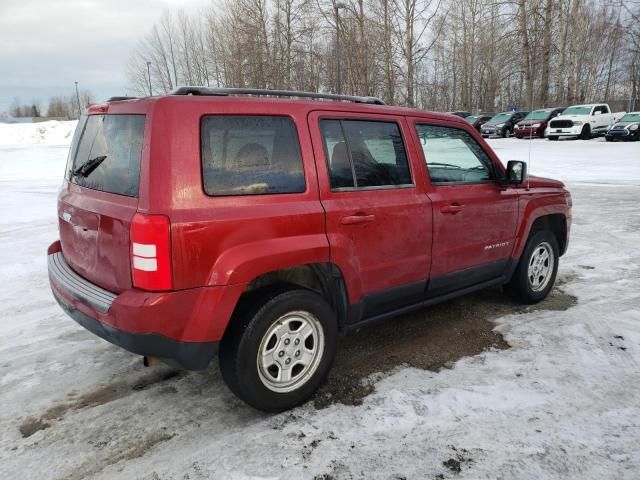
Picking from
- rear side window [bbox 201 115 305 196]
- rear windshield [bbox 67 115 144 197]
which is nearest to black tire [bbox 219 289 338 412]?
rear side window [bbox 201 115 305 196]

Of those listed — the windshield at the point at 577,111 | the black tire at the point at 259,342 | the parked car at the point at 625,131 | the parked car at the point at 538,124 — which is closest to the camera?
the black tire at the point at 259,342

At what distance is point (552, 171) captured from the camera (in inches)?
627

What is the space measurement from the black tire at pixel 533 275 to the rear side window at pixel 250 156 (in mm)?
2609

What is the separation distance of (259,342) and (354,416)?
28.7 inches

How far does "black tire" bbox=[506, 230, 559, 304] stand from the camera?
456 cm

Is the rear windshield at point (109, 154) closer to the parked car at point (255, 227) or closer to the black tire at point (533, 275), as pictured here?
the parked car at point (255, 227)

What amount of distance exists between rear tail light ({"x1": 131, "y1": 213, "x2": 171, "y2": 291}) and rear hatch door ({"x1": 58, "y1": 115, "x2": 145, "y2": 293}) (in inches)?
3.5

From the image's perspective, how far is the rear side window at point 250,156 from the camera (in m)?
2.65

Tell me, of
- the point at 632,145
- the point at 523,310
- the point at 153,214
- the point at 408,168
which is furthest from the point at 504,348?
the point at 632,145

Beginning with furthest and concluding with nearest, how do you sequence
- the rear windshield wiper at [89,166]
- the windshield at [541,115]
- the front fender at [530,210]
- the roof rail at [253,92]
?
the windshield at [541,115] < the front fender at [530,210] < the rear windshield wiper at [89,166] < the roof rail at [253,92]

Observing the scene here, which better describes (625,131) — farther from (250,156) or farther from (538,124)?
(250,156)

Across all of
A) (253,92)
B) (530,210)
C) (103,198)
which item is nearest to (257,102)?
(253,92)

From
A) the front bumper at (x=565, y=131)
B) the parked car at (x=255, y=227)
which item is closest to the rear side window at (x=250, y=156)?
the parked car at (x=255, y=227)

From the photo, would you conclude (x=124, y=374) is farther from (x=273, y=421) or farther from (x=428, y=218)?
(x=428, y=218)
